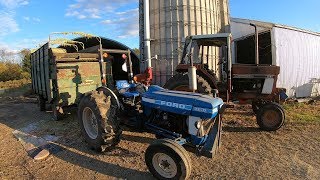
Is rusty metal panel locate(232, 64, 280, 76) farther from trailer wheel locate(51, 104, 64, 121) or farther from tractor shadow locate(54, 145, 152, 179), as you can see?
trailer wheel locate(51, 104, 64, 121)

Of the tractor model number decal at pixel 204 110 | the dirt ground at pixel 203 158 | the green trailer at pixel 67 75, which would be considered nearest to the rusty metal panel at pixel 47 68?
the green trailer at pixel 67 75

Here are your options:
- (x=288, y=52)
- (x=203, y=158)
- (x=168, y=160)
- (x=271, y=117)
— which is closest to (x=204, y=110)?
(x=168, y=160)

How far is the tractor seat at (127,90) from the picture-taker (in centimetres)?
613

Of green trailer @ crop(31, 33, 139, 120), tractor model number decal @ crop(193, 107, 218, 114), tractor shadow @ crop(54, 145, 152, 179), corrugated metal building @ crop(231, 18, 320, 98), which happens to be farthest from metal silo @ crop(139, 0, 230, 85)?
tractor model number decal @ crop(193, 107, 218, 114)

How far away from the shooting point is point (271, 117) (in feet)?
24.1

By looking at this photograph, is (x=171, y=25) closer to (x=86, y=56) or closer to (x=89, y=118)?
(x=86, y=56)

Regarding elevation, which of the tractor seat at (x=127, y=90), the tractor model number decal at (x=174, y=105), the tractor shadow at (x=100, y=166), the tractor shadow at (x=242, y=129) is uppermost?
the tractor seat at (x=127, y=90)

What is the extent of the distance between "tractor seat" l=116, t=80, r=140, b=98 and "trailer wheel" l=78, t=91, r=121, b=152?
503 millimetres

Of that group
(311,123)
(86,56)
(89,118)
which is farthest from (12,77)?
(311,123)

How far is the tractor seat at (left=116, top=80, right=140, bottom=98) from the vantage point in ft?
20.1

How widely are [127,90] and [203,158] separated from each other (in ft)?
7.50

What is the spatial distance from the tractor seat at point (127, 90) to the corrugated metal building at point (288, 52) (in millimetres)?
7952

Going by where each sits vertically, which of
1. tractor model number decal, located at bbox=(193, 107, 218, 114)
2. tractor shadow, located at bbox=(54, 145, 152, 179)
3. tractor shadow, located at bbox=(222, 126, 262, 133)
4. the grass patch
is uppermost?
tractor model number decal, located at bbox=(193, 107, 218, 114)

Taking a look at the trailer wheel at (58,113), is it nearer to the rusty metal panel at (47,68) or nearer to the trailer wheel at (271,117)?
the rusty metal panel at (47,68)
